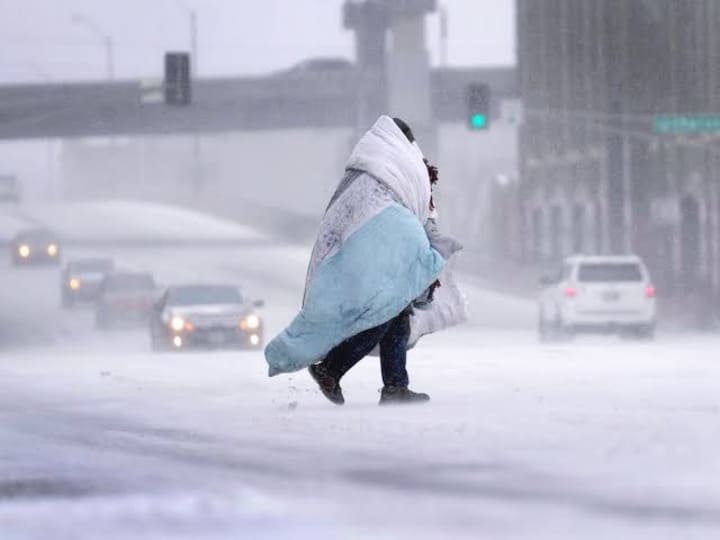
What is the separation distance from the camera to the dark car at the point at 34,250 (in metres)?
81.4

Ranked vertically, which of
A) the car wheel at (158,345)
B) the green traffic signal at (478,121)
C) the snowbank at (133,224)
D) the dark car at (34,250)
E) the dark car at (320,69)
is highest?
the dark car at (320,69)

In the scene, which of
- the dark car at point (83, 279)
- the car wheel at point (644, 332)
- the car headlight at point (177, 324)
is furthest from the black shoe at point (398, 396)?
the dark car at point (83, 279)

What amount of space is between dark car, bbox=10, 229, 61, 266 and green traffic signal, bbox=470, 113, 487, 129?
114 feet

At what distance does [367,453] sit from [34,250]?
243 ft

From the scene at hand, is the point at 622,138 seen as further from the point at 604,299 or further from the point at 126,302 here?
the point at 604,299

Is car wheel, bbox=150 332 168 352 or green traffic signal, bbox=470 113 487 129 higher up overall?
green traffic signal, bbox=470 113 487 129

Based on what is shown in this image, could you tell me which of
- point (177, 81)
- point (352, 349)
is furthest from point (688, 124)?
point (352, 349)

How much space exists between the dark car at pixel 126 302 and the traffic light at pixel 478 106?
9.16 metres

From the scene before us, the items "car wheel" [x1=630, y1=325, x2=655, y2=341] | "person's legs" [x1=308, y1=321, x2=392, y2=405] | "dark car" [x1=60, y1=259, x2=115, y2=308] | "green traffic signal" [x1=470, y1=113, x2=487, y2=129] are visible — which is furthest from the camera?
"dark car" [x1=60, y1=259, x2=115, y2=308]

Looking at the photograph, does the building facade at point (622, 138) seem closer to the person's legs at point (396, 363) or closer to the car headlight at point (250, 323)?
the car headlight at point (250, 323)

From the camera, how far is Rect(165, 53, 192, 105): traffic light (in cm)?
4869

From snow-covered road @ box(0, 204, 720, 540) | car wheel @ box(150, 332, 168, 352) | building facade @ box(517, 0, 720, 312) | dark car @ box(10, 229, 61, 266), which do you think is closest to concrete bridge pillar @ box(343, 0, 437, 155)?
building facade @ box(517, 0, 720, 312)

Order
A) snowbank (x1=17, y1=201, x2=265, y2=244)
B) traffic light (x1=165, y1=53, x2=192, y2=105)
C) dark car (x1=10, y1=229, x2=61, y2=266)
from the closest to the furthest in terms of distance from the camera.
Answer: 1. traffic light (x1=165, y1=53, x2=192, y2=105)
2. dark car (x1=10, y1=229, x2=61, y2=266)
3. snowbank (x1=17, y1=201, x2=265, y2=244)

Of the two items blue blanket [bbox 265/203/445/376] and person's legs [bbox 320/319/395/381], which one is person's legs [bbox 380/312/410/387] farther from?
blue blanket [bbox 265/203/445/376]
